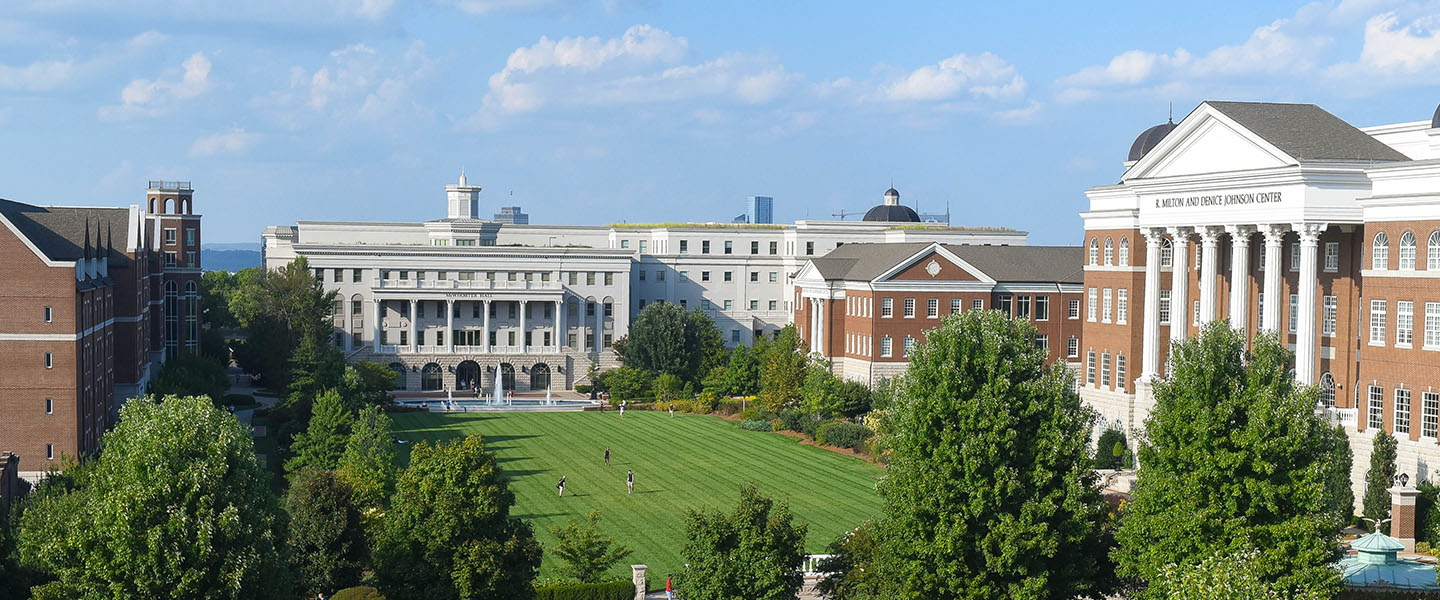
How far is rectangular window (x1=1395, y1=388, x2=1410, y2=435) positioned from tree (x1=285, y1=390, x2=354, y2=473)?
126ft

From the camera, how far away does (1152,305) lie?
2675 inches

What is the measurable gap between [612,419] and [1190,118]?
4082 cm

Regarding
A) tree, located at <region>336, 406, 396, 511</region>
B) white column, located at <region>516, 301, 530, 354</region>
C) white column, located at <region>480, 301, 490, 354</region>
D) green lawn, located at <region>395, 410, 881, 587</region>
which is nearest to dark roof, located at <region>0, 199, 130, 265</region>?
tree, located at <region>336, 406, 396, 511</region>

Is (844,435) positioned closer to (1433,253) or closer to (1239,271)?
(1239,271)

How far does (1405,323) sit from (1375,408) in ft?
12.4

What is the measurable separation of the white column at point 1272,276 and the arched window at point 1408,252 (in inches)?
266

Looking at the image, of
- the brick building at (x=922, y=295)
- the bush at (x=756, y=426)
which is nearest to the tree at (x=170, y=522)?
the bush at (x=756, y=426)

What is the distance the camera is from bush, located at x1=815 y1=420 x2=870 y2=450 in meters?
73.2

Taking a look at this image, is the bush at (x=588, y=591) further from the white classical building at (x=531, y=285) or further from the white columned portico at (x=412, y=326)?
the white columned portico at (x=412, y=326)

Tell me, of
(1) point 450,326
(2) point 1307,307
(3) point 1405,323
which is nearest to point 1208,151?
(2) point 1307,307

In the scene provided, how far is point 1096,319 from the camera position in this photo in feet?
245

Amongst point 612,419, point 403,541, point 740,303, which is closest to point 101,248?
point 612,419

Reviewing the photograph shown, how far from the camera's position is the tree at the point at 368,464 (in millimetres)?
45131

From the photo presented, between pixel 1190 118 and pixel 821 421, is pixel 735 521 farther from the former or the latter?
pixel 821 421
